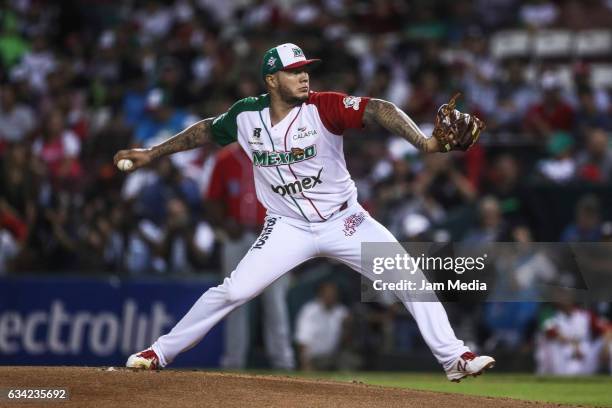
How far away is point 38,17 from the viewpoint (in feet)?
69.9

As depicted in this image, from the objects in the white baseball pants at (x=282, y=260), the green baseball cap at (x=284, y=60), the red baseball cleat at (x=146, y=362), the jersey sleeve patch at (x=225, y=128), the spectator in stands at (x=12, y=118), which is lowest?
the red baseball cleat at (x=146, y=362)

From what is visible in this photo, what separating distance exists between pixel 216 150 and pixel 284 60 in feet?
22.6

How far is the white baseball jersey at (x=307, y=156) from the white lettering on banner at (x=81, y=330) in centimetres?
566

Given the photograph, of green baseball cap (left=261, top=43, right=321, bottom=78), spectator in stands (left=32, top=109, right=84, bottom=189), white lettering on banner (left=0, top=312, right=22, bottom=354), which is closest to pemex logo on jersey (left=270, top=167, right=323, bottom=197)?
green baseball cap (left=261, top=43, right=321, bottom=78)

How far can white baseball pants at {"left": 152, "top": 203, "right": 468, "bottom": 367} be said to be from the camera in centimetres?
830

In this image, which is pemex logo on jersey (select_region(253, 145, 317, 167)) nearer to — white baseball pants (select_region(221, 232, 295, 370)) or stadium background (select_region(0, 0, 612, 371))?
white baseball pants (select_region(221, 232, 295, 370))

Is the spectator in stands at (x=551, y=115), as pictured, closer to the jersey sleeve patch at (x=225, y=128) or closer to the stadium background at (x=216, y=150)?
the stadium background at (x=216, y=150)

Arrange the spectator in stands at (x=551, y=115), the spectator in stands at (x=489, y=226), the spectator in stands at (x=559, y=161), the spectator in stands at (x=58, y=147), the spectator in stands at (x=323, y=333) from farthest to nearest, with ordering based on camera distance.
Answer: the spectator in stands at (x=58, y=147) → the spectator in stands at (x=551, y=115) → the spectator in stands at (x=559, y=161) → the spectator in stands at (x=323, y=333) → the spectator in stands at (x=489, y=226)

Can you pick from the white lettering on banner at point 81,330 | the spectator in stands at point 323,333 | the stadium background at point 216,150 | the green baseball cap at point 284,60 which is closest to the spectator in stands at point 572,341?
the stadium background at point 216,150

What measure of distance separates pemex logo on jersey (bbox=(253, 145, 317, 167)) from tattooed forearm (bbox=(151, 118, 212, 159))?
1.88 feet

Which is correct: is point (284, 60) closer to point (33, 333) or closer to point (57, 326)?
point (57, 326)

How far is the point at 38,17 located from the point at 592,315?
40.3ft

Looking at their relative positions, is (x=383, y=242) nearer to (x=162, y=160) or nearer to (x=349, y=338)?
(x=349, y=338)

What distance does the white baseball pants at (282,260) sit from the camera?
8.30 metres
